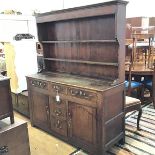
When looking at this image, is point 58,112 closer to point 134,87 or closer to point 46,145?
point 46,145

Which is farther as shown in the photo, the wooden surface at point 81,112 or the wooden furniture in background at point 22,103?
the wooden furniture in background at point 22,103

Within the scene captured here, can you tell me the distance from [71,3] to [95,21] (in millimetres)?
4903

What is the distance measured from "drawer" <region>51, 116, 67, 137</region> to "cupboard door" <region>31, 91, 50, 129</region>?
0.13m

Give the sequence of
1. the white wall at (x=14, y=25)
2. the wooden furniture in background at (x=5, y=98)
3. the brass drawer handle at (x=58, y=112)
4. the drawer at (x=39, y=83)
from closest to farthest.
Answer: the wooden furniture in background at (x=5, y=98)
the brass drawer handle at (x=58, y=112)
the drawer at (x=39, y=83)
the white wall at (x=14, y=25)

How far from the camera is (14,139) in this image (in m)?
2.00

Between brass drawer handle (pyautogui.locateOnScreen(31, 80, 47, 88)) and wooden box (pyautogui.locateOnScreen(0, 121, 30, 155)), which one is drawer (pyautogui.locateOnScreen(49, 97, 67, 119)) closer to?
brass drawer handle (pyautogui.locateOnScreen(31, 80, 47, 88))

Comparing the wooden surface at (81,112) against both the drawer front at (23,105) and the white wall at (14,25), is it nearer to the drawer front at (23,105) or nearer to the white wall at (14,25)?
the drawer front at (23,105)

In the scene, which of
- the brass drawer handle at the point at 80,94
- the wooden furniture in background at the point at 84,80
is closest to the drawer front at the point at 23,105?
the wooden furniture in background at the point at 84,80

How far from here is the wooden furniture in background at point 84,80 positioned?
2230 mm

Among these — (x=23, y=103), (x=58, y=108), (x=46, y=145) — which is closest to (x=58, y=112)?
(x=58, y=108)

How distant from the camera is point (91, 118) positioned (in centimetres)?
227

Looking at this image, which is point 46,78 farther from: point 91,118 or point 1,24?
point 1,24

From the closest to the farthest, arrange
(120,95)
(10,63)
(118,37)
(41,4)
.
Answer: (118,37), (120,95), (10,63), (41,4)

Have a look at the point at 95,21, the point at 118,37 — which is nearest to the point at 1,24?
the point at 95,21
